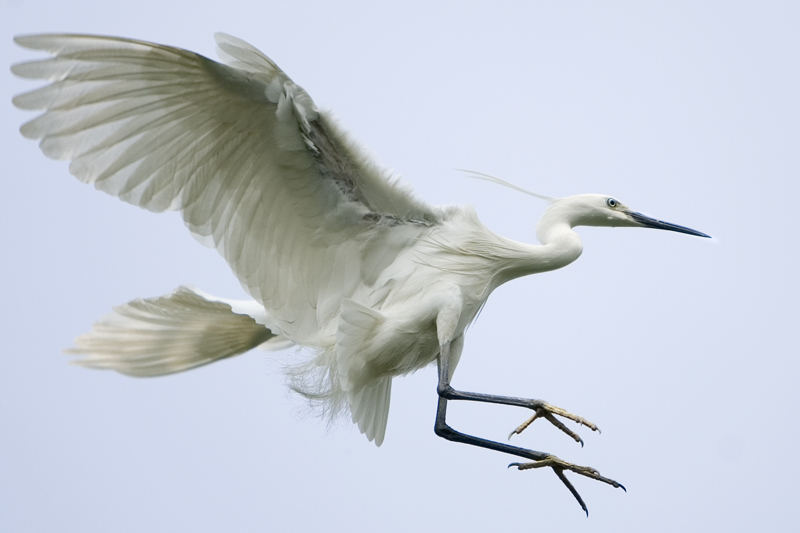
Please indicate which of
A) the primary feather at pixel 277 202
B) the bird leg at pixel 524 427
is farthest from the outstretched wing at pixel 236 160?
the bird leg at pixel 524 427

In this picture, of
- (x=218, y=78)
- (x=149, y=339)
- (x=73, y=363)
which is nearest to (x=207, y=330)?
(x=149, y=339)

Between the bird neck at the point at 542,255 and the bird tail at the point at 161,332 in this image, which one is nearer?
the bird neck at the point at 542,255

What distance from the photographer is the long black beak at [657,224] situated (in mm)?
5102

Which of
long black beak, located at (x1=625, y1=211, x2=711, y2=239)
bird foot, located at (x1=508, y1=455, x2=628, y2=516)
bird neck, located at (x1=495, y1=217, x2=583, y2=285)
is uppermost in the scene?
long black beak, located at (x1=625, y1=211, x2=711, y2=239)

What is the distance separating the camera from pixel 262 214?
4312mm

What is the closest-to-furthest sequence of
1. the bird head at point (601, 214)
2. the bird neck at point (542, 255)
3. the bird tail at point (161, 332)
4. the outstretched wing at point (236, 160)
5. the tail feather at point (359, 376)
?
the outstretched wing at point (236, 160) → the tail feather at point (359, 376) → the bird neck at point (542, 255) → the bird head at point (601, 214) → the bird tail at point (161, 332)

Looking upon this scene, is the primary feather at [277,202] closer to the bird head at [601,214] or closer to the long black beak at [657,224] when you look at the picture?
the bird head at [601,214]

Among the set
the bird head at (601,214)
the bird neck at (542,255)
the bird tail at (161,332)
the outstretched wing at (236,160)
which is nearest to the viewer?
the outstretched wing at (236,160)

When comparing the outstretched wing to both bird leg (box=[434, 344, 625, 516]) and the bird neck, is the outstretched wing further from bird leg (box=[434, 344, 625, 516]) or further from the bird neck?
bird leg (box=[434, 344, 625, 516])

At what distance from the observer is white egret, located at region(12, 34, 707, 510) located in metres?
3.80

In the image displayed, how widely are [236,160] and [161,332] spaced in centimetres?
160

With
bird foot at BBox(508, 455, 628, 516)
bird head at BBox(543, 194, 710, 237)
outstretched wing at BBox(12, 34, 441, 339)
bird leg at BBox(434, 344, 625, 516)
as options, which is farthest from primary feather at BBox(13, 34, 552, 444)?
bird foot at BBox(508, 455, 628, 516)

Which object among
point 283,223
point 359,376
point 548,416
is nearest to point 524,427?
point 548,416

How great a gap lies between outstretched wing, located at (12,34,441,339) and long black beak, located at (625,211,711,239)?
1.19 metres
